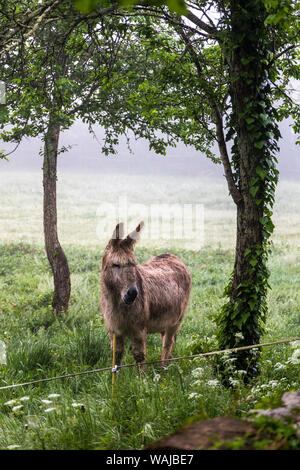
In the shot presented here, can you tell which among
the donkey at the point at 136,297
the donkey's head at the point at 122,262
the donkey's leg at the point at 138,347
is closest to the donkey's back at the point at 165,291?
the donkey at the point at 136,297

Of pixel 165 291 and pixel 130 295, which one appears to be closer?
pixel 130 295

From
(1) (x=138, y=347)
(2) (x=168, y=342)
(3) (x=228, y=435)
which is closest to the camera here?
(3) (x=228, y=435)

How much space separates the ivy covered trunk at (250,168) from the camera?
5152 millimetres

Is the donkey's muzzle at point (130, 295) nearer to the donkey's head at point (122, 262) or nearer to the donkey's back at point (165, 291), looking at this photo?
the donkey's head at point (122, 262)

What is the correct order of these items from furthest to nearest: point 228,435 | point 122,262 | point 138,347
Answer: point 138,347 < point 122,262 < point 228,435

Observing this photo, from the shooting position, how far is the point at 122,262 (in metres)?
5.45

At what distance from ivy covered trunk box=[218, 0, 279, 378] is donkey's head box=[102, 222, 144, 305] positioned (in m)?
1.24

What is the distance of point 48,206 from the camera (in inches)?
397

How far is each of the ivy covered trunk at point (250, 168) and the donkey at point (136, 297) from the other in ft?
3.64

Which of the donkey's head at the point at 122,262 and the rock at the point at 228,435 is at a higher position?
the donkey's head at the point at 122,262

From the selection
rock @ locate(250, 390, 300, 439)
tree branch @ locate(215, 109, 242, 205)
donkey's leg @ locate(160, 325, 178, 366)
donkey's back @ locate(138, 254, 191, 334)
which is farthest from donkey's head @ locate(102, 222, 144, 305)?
rock @ locate(250, 390, 300, 439)

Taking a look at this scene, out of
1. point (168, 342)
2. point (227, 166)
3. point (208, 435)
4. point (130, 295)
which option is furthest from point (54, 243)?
point (208, 435)

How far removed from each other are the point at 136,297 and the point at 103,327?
2906 mm

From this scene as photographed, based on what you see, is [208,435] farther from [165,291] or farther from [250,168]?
[165,291]
